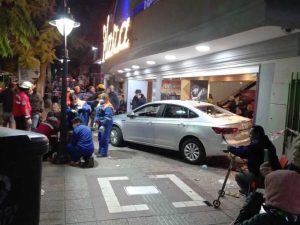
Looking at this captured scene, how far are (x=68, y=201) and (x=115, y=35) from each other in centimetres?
1395

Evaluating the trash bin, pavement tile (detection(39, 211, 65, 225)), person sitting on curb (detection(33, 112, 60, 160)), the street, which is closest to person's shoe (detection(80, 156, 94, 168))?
the street

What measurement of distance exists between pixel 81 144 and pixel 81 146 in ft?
0.15

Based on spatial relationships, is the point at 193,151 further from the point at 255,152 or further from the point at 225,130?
the point at 255,152

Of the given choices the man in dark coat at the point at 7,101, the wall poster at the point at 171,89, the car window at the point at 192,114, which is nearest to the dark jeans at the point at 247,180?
the car window at the point at 192,114

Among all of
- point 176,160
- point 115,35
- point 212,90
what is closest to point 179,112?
point 176,160

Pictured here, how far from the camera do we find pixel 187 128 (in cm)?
856

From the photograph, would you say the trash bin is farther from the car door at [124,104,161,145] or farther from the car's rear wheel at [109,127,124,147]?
the car's rear wheel at [109,127,124,147]

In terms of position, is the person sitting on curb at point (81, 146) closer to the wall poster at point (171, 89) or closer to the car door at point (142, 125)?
the car door at point (142, 125)

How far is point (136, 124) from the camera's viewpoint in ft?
33.1

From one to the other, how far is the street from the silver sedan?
1.60ft

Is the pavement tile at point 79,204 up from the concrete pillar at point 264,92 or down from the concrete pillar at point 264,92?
down

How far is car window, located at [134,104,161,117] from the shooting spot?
32.2 feet

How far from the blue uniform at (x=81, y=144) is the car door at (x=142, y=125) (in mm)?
2309

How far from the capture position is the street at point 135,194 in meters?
4.94
